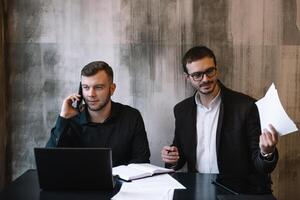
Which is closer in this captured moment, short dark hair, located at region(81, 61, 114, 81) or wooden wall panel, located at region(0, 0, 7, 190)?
short dark hair, located at region(81, 61, 114, 81)

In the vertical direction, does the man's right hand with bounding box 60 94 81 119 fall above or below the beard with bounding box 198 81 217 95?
below

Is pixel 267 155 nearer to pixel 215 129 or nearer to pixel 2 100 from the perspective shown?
pixel 215 129

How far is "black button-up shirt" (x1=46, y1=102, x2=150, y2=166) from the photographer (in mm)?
2168

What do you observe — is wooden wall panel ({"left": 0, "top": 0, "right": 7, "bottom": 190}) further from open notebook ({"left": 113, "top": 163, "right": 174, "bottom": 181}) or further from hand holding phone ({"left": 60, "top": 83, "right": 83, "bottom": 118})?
open notebook ({"left": 113, "top": 163, "right": 174, "bottom": 181})

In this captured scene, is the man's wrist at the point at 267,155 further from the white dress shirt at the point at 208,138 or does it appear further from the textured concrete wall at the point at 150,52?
the textured concrete wall at the point at 150,52


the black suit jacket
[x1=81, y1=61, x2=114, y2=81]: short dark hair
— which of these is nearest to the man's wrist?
the black suit jacket

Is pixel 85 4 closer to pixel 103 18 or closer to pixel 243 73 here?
pixel 103 18

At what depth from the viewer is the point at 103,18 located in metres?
2.62

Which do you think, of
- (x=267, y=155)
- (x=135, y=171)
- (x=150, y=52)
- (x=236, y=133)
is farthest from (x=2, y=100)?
(x=267, y=155)

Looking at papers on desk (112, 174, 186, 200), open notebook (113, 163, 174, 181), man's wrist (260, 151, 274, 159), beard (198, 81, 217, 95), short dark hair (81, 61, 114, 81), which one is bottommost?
papers on desk (112, 174, 186, 200)

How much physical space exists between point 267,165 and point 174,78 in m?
1.01

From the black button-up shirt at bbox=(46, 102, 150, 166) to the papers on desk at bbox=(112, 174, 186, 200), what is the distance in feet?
1.45

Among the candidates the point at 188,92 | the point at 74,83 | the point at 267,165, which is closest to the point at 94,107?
the point at 74,83

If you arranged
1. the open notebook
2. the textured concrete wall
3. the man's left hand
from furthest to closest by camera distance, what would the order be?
the textured concrete wall
the open notebook
the man's left hand
